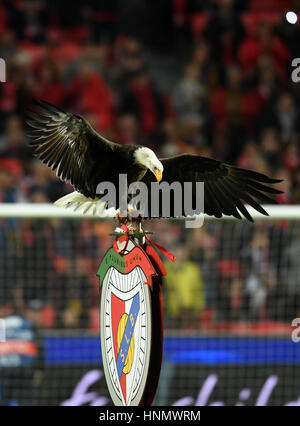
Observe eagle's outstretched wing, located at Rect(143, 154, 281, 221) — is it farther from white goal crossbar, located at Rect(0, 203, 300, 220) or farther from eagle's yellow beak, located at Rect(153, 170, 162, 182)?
white goal crossbar, located at Rect(0, 203, 300, 220)

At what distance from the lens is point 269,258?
3.96 meters

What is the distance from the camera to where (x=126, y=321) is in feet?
5.14

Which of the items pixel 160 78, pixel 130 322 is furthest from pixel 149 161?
pixel 160 78

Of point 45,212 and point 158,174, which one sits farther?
point 45,212

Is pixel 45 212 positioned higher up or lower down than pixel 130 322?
higher up

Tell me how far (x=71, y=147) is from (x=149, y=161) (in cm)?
20

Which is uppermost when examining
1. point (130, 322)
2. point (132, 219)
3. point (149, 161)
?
point (149, 161)

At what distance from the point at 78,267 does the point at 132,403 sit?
2.35 metres

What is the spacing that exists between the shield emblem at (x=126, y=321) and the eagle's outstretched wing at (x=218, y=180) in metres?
0.19

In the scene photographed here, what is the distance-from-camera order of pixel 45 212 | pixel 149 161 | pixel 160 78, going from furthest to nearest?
pixel 160 78 < pixel 45 212 < pixel 149 161

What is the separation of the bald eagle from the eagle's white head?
3cm

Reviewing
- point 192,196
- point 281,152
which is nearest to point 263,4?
point 281,152

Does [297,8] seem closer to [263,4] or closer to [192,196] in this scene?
[263,4]

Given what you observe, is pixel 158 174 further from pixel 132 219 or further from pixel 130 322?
pixel 130 322
